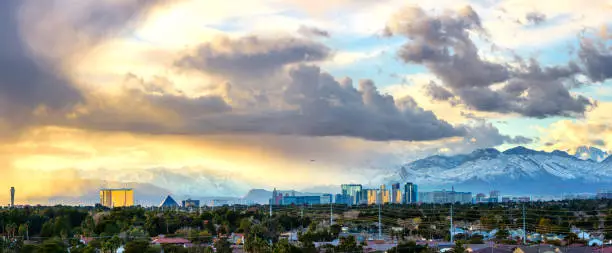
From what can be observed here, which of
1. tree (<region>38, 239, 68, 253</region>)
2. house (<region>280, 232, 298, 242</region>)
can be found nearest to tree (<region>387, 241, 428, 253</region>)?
house (<region>280, 232, 298, 242</region>)

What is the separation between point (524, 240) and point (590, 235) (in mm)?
16266

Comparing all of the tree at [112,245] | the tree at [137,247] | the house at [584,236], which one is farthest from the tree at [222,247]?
the house at [584,236]

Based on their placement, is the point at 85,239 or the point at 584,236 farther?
the point at 584,236

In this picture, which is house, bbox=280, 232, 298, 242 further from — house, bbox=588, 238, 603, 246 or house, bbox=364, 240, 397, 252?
house, bbox=588, 238, 603, 246

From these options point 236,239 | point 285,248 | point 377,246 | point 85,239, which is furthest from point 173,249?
point 377,246

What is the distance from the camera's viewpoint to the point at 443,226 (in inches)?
5084

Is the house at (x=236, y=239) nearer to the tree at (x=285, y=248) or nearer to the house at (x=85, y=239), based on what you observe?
the house at (x=85, y=239)

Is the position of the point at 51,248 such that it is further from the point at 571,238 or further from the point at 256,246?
the point at 571,238

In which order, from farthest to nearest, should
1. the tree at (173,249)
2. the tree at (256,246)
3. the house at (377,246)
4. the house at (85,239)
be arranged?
the house at (85,239) → the house at (377,246) → the tree at (256,246) → the tree at (173,249)

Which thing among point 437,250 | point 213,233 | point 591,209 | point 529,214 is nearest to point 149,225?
point 213,233

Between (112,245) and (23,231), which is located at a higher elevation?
(112,245)

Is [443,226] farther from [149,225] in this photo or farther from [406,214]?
[149,225]

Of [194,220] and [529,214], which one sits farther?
[529,214]

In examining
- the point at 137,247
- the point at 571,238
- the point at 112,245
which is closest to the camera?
the point at 137,247
